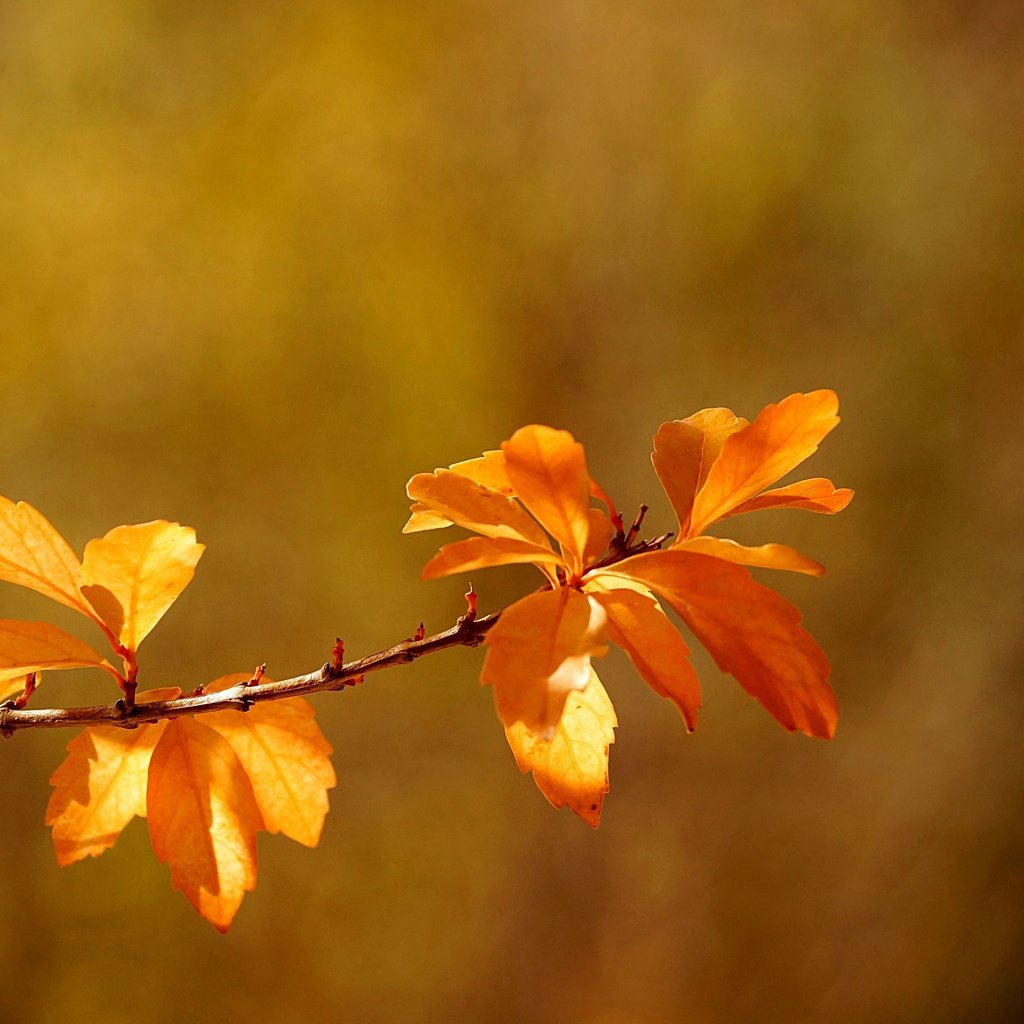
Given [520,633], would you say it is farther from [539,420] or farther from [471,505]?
[539,420]

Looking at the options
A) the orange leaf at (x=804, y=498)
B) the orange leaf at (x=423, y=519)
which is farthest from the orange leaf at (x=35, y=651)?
the orange leaf at (x=804, y=498)

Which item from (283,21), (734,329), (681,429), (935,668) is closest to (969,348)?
(734,329)

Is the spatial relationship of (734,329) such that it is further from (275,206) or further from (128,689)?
(128,689)

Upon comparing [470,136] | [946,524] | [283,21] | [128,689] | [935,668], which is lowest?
[935,668]

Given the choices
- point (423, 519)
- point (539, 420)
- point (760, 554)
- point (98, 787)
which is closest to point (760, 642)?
point (760, 554)

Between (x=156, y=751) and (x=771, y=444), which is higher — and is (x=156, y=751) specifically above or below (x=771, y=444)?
below

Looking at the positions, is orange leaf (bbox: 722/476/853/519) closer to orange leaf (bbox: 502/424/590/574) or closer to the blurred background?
orange leaf (bbox: 502/424/590/574)
